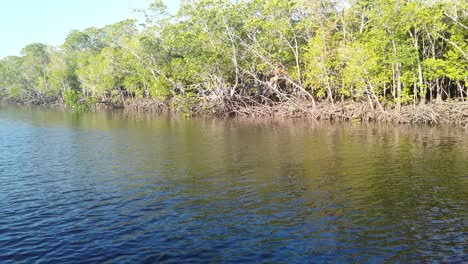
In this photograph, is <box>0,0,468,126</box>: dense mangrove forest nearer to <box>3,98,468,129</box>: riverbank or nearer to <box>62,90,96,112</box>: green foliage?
<box>3,98,468,129</box>: riverbank

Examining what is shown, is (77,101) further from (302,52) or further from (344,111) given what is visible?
(344,111)

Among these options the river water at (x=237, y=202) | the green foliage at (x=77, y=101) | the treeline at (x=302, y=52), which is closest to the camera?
the river water at (x=237, y=202)

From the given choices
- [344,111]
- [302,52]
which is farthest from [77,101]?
[344,111]

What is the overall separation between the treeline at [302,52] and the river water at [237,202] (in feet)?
37.4

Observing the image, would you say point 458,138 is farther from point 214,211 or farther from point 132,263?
point 132,263

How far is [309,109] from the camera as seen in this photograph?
158ft

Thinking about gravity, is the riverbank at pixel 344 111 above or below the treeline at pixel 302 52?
below

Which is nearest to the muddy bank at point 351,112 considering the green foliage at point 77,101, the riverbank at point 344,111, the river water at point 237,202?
the riverbank at point 344,111

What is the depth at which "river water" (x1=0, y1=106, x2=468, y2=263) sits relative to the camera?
1188cm

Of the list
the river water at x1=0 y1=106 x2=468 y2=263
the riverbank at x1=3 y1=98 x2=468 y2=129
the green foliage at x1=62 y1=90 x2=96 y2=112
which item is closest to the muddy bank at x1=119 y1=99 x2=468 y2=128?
the riverbank at x1=3 y1=98 x2=468 y2=129

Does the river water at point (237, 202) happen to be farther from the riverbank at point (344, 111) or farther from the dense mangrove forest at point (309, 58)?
the dense mangrove forest at point (309, 58)

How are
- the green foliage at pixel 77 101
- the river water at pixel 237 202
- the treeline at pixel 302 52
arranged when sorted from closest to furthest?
the river water at pixel 237 202
the treeline at pixel 302 52
the green foliage at pixel 77 101

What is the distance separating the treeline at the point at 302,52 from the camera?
37281 millimetres

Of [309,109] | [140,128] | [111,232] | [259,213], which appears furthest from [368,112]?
[111,232]
